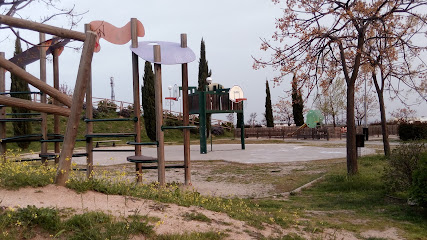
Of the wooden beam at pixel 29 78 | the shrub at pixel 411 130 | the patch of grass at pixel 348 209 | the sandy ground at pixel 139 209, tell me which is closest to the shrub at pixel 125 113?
the shrub at pixel 411 130

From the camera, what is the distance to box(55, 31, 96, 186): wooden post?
510 centimetres

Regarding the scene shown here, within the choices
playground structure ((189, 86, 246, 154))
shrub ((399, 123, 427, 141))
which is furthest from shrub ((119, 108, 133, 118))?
shrub ((399, 123, 427, 141))

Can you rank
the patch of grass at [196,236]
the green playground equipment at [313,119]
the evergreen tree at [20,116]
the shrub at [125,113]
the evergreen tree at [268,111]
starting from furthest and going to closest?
the evergreen tree at [268,111]
the green playground equipment at [313,119]
the shrub at [125,113]
the evergreen tree at [20,116]
the patch of grass at [196,236]

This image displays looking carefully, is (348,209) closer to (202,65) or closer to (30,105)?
(30,105)

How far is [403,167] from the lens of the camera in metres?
8.41

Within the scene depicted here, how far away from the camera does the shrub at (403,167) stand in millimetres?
8328

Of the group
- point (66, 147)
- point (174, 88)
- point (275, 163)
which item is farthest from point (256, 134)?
point (66, 147)

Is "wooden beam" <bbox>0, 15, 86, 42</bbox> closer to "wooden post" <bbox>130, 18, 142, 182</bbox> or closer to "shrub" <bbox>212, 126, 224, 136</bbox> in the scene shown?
"wooden post" <bbox>130, 18, 142, 182</bbox>

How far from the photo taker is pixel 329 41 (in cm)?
1072

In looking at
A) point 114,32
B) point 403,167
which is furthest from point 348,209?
point 114,32

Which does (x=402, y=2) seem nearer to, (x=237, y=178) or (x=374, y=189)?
(x=374, y=189)

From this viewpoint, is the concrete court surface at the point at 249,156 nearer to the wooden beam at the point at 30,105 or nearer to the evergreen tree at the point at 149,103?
the wooden beam at the point at 30,105

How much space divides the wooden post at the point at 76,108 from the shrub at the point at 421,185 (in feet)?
19.5

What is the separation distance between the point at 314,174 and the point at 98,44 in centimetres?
750
